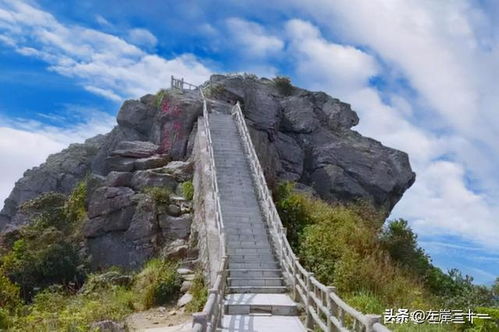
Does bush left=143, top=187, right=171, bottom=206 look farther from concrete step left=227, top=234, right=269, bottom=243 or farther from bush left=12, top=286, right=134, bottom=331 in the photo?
concrete step left=227, top=234, right=269, bottom=243

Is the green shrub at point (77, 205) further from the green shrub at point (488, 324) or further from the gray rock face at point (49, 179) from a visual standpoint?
the green shrub at point (488, 324)

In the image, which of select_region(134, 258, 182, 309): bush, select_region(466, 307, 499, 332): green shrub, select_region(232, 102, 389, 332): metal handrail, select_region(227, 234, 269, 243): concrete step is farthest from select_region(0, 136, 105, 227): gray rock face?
select_region(466, 307, 499, 332): green shrub

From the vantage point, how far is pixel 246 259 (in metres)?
14.1

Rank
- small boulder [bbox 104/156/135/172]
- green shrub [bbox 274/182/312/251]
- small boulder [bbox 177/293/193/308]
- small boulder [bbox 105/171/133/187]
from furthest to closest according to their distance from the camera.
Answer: small boulder [bbox 104/156/135/172], small boulder [bbox 105/171/133/187], green shrub [bbox 274/182/312/251], small boulder [bbox 177/293/193/308]

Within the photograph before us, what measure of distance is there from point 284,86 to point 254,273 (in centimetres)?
2447

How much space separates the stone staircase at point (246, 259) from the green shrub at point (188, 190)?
162 centimetres

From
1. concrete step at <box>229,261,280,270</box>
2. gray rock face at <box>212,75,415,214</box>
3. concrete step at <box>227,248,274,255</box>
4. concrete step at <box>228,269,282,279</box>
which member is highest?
gray rock face at <box>212,75,415,214</box>

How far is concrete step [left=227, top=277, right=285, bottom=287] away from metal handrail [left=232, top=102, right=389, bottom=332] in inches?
12.6

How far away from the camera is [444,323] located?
9711 mm

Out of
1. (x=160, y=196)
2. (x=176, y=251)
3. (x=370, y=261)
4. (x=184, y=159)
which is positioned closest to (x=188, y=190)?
(x=160, y=196)

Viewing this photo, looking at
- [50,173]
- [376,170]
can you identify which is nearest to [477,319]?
[376,170]

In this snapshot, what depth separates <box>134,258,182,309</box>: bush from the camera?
1400cm

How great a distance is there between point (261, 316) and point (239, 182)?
8.59 meters

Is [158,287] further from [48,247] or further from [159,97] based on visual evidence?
[159,97]
